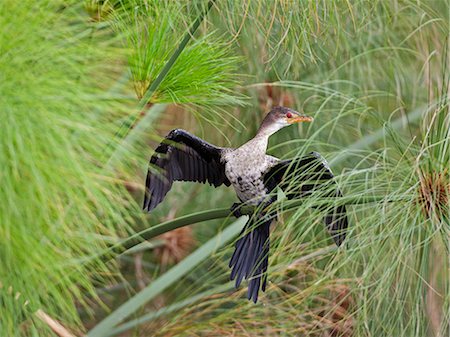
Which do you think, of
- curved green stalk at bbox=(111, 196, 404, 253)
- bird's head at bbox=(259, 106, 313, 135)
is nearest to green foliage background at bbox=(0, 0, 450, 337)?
curved green stalk at bbox=(111, 196, 404, 253)

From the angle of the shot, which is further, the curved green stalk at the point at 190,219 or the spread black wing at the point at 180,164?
the spread black wing at the point at 180,164

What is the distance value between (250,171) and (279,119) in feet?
0.37

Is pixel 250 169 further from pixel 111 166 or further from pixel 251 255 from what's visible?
pixel 111 166

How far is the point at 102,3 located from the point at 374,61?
904mm

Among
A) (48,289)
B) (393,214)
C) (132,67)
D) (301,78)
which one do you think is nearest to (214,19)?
(301,78)

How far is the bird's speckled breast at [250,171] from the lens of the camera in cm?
154

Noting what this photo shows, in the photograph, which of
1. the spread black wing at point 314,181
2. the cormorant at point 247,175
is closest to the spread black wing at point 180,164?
the cormorant at point 247,175

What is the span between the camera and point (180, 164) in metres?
1.63

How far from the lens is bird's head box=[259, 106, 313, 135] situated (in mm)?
1599

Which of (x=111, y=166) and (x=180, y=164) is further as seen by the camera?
(x=180, y=164)

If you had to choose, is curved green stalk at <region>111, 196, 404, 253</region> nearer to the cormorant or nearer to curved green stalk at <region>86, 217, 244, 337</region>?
the cormorant

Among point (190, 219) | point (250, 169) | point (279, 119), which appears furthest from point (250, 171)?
point (190, 219)

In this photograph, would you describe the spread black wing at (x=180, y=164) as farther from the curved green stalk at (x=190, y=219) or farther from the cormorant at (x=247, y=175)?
the curved green stalk at (x=190, y=219)

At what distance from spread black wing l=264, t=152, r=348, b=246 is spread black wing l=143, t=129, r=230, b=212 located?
0.34ft
